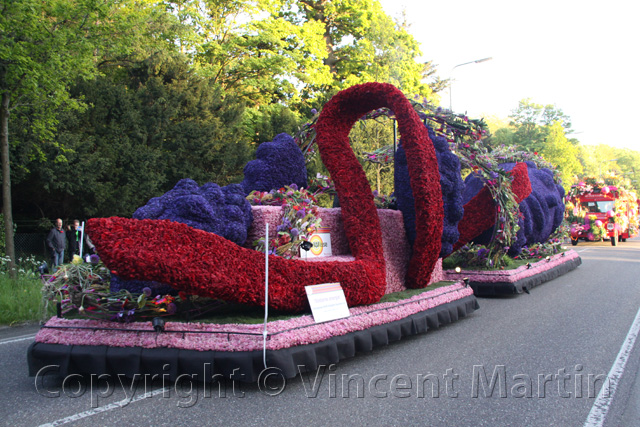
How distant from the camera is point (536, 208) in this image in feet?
42.7

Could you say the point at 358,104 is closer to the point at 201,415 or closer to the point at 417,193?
the point at 417,193

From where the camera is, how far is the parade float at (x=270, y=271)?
4305 mm

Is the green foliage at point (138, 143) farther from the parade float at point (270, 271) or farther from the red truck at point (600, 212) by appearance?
the red truck at point (600, 212)

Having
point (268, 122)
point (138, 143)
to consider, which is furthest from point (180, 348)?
point (268, 122)

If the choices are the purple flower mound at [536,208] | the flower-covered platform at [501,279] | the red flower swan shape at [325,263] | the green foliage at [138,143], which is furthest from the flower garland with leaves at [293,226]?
the green foliage at [138,143]

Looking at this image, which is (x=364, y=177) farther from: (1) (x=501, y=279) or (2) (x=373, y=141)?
(2) (x=373, y=141)

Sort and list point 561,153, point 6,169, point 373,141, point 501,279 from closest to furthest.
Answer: point 6,169 → point 501,279 → point 373,141 → point 561,153

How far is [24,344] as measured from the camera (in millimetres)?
6152

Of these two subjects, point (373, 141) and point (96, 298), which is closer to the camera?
point (96, 298)

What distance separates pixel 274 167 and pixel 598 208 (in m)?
23.6

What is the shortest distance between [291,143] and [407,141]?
2512 mm

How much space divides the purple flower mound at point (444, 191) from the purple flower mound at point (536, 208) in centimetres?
317

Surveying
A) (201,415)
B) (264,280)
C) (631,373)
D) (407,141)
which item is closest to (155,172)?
(407,141)

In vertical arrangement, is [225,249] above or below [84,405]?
above
